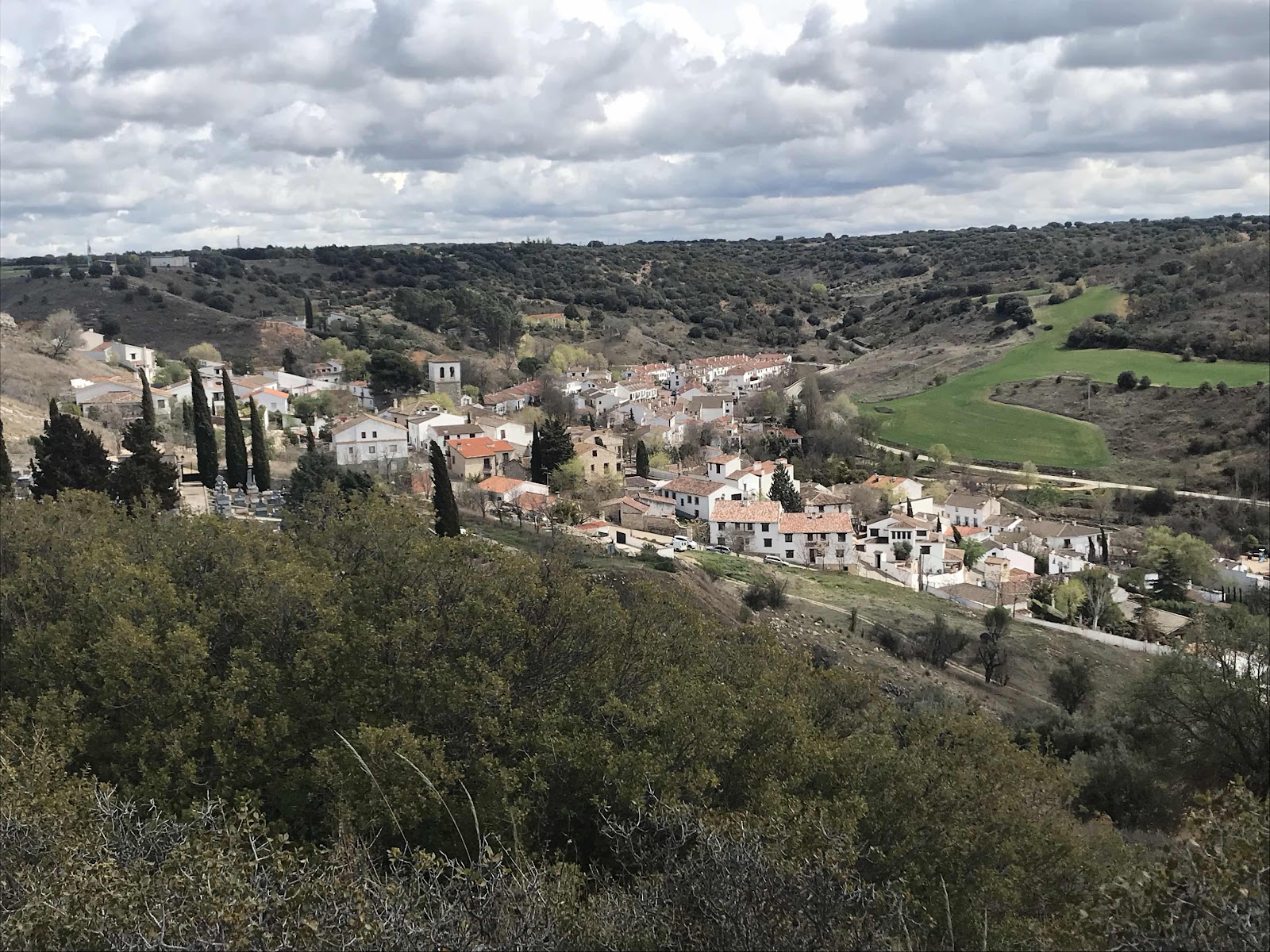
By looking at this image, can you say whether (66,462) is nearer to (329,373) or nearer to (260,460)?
(260,460)

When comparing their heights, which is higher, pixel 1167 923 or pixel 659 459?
pixel 1167 923

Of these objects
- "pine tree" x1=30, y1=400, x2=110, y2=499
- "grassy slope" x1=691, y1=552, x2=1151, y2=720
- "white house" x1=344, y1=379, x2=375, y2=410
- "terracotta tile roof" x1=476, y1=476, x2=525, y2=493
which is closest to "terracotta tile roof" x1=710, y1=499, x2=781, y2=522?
"grassy slope" x1=691, y1=552, x2=1151, y2=720

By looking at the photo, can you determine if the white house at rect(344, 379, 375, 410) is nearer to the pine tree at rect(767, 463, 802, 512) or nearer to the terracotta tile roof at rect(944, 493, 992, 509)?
the pine tree at rect(767, 463, 802, 512)

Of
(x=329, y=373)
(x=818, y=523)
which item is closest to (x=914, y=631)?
(x=818, y=523)

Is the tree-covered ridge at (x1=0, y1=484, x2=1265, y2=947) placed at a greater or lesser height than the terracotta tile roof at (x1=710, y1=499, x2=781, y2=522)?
greater

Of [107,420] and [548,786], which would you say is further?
[107,420]

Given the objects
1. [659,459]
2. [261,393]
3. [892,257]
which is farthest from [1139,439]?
[892,257]

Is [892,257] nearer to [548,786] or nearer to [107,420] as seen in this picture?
[107,420]
